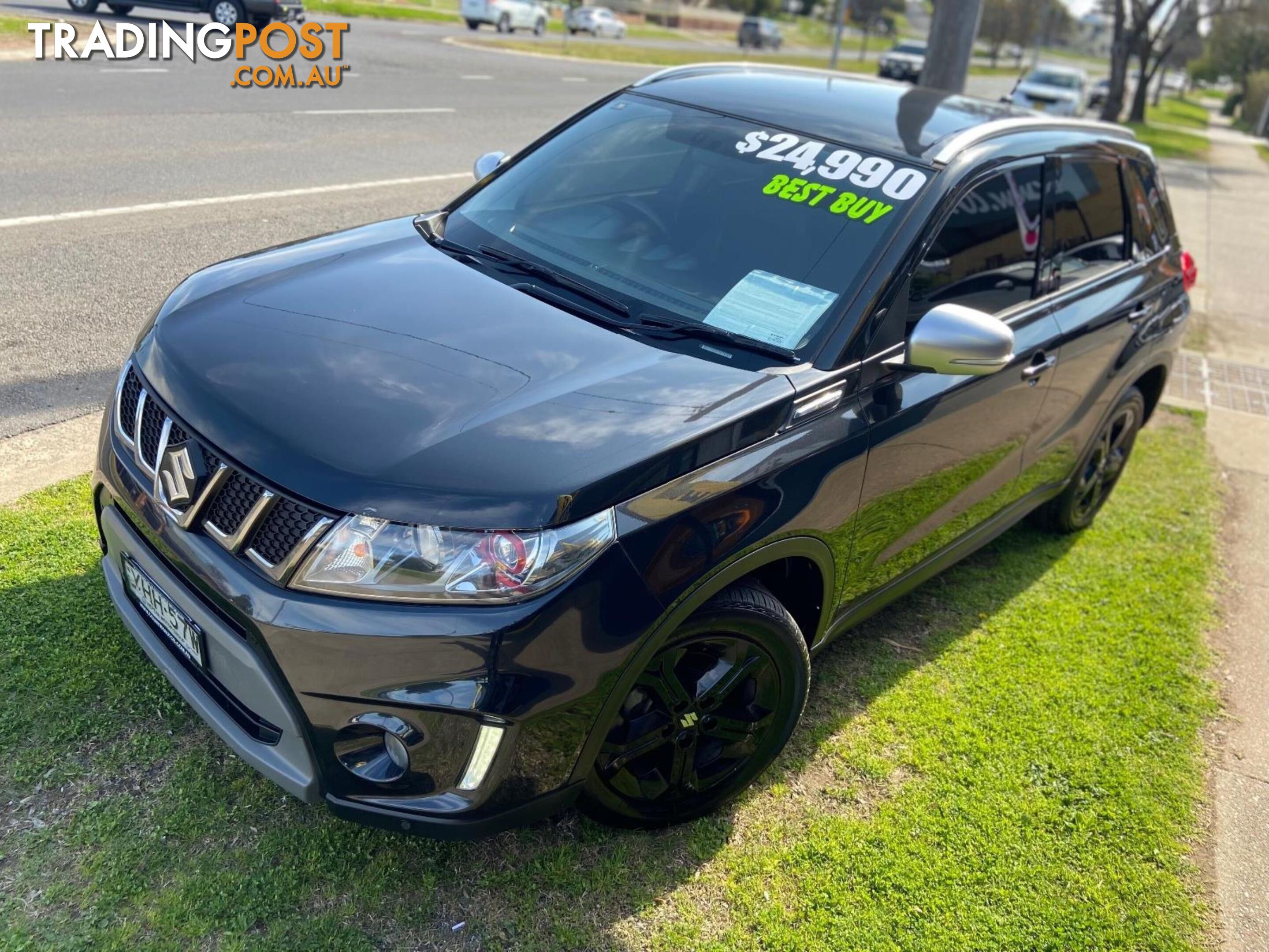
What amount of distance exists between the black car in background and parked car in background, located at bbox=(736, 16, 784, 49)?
127 feet

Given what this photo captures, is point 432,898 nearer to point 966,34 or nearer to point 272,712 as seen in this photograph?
point 272,712

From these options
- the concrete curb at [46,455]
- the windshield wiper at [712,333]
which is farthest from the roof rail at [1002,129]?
the concrete curb at [46,455]

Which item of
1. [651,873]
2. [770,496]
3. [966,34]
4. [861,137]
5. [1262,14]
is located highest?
[1262,14]

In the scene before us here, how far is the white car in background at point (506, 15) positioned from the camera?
105ft

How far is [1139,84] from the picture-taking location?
35.5 meters

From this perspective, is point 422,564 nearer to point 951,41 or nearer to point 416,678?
point 416,678

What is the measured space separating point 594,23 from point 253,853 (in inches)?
1639

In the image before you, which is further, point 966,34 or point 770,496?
point 966,34

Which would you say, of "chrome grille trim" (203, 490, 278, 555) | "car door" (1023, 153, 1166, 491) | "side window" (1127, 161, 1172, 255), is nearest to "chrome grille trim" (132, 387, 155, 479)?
"chrome grille trim" (203, 490, 278, 555)

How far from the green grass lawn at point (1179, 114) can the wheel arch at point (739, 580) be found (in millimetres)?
44281

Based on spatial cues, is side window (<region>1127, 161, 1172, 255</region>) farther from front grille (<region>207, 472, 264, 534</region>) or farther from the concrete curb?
the concrete curb

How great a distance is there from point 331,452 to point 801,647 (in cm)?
137

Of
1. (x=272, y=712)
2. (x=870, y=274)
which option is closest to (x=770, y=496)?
(x=870, y=274)

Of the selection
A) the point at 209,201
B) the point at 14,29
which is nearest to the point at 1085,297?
the point at 209,201
